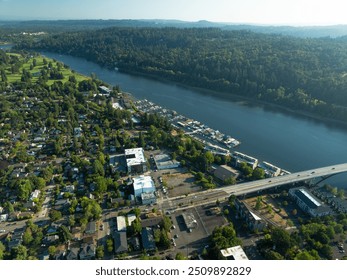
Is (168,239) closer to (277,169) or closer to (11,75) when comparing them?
(277,169)

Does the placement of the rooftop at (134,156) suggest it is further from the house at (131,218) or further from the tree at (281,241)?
the tree at (281,241)

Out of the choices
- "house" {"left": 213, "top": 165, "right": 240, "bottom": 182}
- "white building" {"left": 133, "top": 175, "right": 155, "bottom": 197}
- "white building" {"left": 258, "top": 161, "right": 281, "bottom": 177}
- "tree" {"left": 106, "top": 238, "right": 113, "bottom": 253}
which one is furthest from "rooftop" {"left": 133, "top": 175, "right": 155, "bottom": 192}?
"white building" {"left": 258, "top": 161, "right": 281, "bottom": 177}

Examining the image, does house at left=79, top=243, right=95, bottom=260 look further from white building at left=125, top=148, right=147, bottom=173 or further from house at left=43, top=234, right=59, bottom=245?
white building at left=125, top=148, right=147, bottom=173

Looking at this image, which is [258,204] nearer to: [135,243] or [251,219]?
[251,219]

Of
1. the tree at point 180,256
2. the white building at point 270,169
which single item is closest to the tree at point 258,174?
the white building at point 270,169

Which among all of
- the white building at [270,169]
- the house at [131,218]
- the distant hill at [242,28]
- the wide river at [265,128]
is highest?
the distant hill at [242,28]
